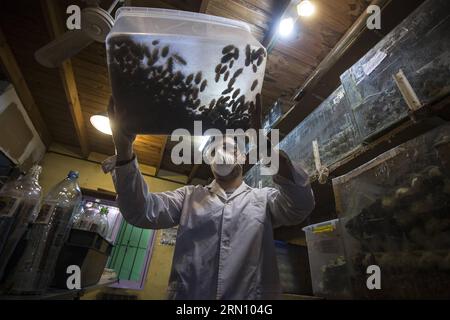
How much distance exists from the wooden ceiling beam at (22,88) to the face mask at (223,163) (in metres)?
2.80

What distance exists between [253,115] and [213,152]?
2.02ft

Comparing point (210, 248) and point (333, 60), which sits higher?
point (333, 60)

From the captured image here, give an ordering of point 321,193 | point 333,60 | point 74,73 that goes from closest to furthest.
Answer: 1. point 333,60
2. point 321,193
3. point 74,73

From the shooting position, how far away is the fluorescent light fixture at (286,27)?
5.68 ft

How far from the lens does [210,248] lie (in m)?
1.16

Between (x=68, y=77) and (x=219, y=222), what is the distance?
2.61 metres

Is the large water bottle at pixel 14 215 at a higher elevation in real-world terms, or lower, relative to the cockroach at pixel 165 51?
lower

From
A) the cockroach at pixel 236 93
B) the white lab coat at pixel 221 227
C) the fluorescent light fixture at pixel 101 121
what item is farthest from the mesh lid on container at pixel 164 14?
the fluorescent light fixture at pixel 101 121

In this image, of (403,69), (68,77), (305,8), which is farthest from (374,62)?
(68,77)

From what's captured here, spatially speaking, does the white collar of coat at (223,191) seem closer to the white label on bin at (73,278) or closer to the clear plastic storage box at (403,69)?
the clear plastic storage box at (403,69)

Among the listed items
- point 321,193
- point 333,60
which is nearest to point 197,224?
point 321,193

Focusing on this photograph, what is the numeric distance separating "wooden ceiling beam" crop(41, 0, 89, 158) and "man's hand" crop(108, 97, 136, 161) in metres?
1.82

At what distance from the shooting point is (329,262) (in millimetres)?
1397

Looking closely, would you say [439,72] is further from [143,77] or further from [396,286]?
[143,77]
